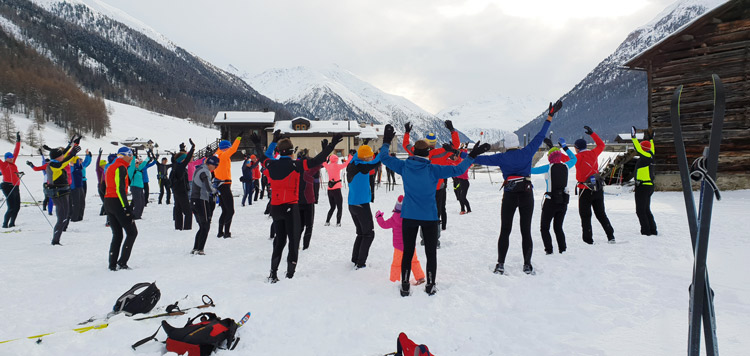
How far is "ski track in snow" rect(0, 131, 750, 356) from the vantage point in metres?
3.39

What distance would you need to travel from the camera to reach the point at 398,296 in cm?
461

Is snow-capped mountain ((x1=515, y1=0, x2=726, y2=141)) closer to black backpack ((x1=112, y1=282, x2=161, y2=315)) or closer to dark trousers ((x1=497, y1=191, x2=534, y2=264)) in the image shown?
dark trousers ((x1=497, y1=191, x2=534, y2=264))

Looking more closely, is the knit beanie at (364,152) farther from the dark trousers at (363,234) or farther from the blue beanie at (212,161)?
the blue beanie at (212,161)

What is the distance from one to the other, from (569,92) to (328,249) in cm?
18008

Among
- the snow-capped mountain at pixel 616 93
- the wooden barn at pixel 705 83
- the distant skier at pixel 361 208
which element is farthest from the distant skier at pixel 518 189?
the snow-capped mountain at pixel 616 93

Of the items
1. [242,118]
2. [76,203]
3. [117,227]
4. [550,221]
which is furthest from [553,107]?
[242,118]

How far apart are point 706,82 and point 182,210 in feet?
56.4

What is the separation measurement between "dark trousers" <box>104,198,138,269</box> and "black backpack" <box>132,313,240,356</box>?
10.4 feet

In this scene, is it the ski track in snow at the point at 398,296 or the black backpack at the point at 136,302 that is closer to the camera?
the ski track in snow at the point at 398,296

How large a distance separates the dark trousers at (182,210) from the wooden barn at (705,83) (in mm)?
15431

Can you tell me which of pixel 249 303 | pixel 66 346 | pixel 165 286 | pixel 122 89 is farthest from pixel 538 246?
pixel 122 89

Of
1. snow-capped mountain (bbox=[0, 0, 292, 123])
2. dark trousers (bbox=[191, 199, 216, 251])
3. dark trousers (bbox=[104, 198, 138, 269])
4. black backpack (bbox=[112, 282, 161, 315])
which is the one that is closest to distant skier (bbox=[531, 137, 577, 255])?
black backpack (bbox=[112, 282, 161, 315])

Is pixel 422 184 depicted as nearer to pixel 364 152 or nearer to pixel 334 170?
pixel 364 152

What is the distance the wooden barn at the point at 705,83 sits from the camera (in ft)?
41.4
